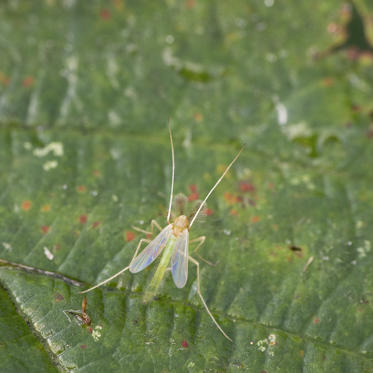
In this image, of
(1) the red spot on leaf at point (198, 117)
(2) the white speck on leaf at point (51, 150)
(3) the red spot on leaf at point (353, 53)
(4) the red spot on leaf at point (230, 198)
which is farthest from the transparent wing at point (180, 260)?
(3) the red spot on leaf at point (353, 53)

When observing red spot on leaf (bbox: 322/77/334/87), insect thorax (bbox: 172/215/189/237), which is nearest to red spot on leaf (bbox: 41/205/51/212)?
insect thorax (bbox: 172/215/189/237)

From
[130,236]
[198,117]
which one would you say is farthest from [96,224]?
[198,117]

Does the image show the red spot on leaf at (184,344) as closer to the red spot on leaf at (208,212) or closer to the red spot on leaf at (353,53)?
the red spot on leaf at (208,212)

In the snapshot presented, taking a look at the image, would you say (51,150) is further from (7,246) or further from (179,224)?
(179,224)

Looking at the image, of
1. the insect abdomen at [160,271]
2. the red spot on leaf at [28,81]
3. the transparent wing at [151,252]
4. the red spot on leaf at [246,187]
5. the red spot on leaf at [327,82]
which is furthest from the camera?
the red spot on leaf at [327,82]

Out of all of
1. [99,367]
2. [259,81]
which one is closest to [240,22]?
[259,81]
